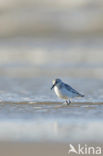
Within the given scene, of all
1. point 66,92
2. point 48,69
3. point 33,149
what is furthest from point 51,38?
point 33,149

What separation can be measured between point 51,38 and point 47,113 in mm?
9993

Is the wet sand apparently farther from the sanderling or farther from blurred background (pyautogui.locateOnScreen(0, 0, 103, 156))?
the sanderling

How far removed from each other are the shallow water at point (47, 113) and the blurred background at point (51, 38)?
5.08 feet

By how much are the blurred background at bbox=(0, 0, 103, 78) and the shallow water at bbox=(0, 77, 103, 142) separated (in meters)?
1.55

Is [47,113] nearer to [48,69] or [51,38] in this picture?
[48,69]

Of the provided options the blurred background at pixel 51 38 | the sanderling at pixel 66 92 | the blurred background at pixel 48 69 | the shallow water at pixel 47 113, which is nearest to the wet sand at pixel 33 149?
the blurred background at pixel 48 69

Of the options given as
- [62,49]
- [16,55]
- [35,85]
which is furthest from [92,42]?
[35,85]

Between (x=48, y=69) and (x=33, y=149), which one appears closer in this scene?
(x=33, y=149)

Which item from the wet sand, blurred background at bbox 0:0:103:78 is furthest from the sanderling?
the wet sand

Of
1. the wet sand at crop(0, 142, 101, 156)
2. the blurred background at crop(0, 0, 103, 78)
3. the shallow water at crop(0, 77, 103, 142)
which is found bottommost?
the wet sand at crop(0, 142, 101, 156)

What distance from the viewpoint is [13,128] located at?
24.3 feet

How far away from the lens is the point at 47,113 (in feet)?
27.8

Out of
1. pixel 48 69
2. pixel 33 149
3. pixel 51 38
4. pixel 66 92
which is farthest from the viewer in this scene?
pixel 51 38

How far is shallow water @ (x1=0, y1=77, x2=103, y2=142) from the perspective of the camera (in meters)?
7.01
